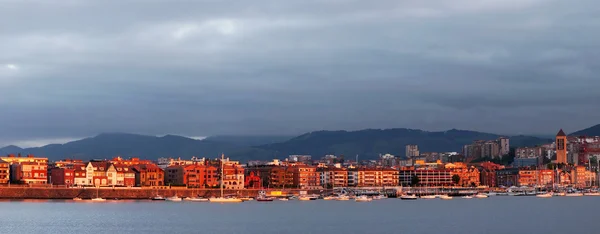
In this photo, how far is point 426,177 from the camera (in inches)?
6713

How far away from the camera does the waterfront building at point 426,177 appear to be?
169750 millimetres

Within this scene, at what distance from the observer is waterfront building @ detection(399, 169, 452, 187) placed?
6683 inches

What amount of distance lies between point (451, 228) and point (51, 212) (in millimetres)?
34088

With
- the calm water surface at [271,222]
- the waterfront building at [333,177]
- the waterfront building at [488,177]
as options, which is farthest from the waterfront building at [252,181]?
the calm water surface at [271,222]

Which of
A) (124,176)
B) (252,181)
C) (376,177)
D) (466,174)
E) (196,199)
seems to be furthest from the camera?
(466,174)

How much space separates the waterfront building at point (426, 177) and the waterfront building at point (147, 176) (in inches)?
2053

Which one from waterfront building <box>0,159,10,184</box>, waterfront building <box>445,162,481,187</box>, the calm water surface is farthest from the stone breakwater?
waterfront building <box>445,162,481,187</box>

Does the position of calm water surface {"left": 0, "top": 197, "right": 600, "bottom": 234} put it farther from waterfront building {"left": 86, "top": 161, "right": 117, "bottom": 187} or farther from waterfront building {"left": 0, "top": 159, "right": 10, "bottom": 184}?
waterfront building {"left": 86, "top": 161, "right": 117, "bottom": 187}

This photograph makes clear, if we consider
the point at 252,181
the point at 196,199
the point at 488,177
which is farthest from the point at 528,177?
the point at 196,199

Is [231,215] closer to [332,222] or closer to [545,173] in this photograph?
[332,222]

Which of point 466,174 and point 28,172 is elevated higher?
point 466,174

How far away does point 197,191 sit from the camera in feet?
411

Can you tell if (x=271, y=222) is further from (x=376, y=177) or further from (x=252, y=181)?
(x=376, y=177)

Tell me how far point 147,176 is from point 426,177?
59.2 m
